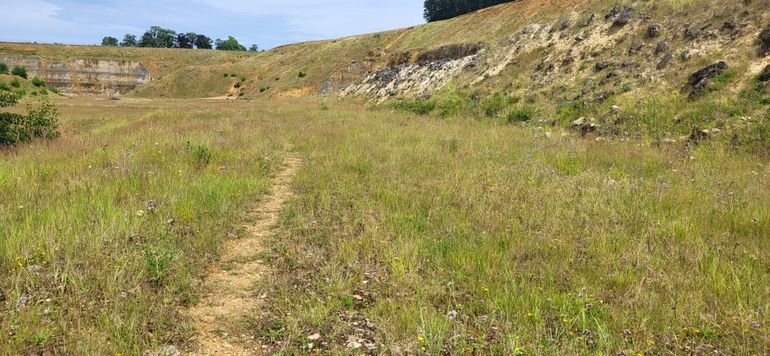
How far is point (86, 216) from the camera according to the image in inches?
217

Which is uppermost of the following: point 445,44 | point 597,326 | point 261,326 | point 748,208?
point 445,44

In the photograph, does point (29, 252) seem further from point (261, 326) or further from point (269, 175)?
point (269, 175)

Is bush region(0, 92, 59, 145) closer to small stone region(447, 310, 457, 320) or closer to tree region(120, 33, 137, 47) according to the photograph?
small stone region(447, 310, 457, 320)

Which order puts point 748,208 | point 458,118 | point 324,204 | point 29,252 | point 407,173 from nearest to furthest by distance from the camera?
point 29,252
point 748,208
point 324,204
point 407,173
point 458,118

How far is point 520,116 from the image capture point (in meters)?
19.0

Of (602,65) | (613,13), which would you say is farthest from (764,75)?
(613,13)

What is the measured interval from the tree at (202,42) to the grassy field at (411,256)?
606ft

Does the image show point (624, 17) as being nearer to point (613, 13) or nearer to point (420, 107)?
point (613, 13)

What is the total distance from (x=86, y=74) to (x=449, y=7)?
2975 inches

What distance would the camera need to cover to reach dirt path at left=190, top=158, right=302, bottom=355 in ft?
11.4

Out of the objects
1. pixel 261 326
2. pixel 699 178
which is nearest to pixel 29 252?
pixel 261 326

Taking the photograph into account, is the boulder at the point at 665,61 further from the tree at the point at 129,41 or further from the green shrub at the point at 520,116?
the tree at the point at 129,41

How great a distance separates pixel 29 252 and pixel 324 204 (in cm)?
392

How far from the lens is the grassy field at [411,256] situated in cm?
344
